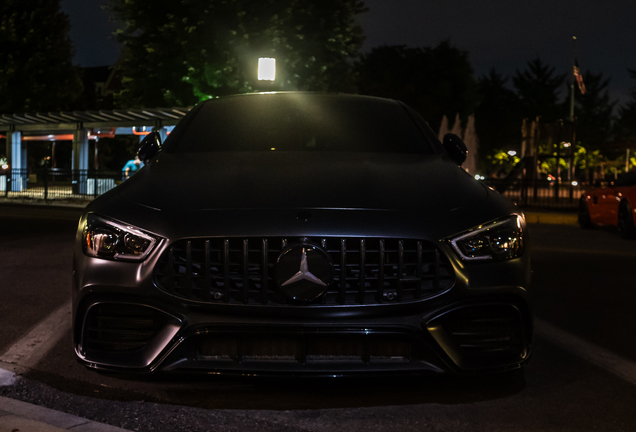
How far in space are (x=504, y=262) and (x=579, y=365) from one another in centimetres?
147

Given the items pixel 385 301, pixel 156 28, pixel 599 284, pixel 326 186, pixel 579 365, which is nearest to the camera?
pixel 385 301

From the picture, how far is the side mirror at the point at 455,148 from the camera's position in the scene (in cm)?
464

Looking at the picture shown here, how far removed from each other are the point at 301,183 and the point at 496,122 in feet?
289

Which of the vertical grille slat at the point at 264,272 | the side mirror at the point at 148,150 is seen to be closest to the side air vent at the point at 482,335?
the vertical grille slat at the point at 264,272

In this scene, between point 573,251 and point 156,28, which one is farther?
point 156,28

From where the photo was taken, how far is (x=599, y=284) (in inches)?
305

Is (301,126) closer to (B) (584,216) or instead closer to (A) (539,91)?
(B) (584,216)

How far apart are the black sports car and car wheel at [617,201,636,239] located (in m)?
11.1

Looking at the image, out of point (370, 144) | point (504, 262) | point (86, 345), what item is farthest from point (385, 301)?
point (370, 144)

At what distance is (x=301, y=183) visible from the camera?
11.8 ft

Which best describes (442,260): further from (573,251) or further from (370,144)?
(573,251)

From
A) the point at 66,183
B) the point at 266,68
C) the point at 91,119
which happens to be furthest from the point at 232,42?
the point at 266,68

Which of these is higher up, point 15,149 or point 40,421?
point 40,421

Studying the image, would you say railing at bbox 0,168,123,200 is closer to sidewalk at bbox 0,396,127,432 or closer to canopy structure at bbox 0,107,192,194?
canopy structure at bbox 0,107,192,194
